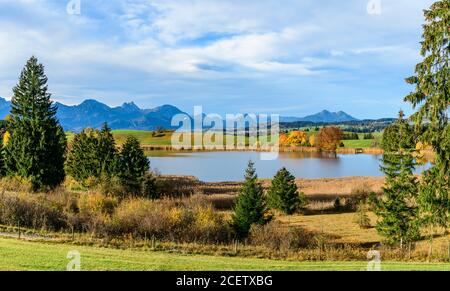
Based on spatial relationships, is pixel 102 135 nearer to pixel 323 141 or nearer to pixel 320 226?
pixel 320 226

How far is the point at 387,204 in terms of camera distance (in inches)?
1083

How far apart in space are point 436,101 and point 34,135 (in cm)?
3992

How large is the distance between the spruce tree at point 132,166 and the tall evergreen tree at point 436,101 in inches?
1208

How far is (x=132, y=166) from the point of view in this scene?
44.4 m

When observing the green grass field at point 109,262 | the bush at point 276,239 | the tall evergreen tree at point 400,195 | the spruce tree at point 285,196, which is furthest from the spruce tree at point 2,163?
the tall evergreen tree at point 400,195

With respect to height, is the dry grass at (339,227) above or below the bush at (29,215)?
below

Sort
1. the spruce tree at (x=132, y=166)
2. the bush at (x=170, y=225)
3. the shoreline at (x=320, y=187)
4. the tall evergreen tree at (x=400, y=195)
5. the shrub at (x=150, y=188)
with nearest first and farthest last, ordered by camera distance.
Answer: the bush at (x=170, y=225) → the tall evergreen tree at (x=400, y=195) → the shrub at (x=150, y=188) → the spruce tree at (x=132, y=166) → the shoreline at (x=320, y=187)

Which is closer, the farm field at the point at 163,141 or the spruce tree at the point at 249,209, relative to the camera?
the spruce tree at the point at 249,209

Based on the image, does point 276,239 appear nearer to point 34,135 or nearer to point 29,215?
point 29,215

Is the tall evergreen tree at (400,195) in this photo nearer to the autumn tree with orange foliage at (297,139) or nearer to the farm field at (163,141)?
the autumn tree with orange foliage at (297,139)

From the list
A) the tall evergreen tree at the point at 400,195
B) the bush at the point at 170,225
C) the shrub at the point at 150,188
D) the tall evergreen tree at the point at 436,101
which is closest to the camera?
the tall evergreen tree at the point at 436,101

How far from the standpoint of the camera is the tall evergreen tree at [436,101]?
58.9 ft

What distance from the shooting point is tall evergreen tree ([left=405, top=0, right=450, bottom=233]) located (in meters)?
18.0

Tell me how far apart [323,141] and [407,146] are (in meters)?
99.9
